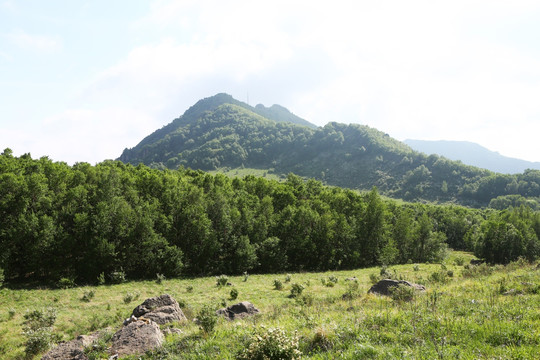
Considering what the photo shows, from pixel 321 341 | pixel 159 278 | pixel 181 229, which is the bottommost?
pixel 159 278

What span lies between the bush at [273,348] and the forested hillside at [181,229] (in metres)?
35.9

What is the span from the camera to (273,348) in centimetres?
893

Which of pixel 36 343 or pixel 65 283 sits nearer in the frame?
pixel 36 343

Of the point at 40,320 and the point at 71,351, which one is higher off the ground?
the point at 71,351

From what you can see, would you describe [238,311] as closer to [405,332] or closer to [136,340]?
[136,340]

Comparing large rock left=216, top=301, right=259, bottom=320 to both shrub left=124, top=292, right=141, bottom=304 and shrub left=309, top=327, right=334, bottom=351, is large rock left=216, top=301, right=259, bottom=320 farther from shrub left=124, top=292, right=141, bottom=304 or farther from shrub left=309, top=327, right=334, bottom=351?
shrub left=124, top=292, right=141, bottom=304

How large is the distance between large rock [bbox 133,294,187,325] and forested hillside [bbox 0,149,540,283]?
22340mm

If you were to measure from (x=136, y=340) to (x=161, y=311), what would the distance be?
606cm

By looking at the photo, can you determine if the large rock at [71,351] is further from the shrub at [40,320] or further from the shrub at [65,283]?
the shrub at [65,283]

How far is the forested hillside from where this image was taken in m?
35.7

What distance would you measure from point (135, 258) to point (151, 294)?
10055 millimetres

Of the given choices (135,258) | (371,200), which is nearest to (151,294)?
(135,258)

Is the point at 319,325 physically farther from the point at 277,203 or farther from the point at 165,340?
the point at 277,203

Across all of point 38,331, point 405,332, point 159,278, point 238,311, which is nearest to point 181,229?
point 159,278
